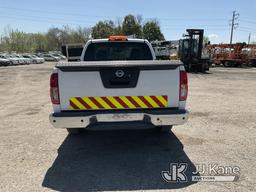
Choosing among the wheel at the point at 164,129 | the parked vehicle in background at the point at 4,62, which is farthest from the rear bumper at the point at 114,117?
the parked vehicle in background at the point at 4,62

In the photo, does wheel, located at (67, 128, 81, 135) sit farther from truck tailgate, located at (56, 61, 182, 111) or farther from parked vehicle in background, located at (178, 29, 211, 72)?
parked vehicle in background, located at (178, 29, 211, 72)

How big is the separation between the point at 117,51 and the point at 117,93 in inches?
96.7

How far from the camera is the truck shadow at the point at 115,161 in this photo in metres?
3.97

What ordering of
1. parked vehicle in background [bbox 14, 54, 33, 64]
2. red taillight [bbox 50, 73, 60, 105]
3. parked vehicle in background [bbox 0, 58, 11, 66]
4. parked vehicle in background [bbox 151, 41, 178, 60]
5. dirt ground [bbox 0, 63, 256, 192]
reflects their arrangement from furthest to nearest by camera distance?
parked vehicle in background [bbox 14, 54, 33, 64] < parked vehicle in background [bbox 0, 58, 11, 66] < parked vehicle in background [bbox 151, 41, 178, 60] < red taillight [bbox 50, 73, 60, 105] < dirt ground [bbox 0, 63, 256, 192]

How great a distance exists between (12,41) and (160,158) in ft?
351

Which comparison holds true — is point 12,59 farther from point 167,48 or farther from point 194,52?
point 194,52

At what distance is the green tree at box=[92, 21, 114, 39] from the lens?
246 feet

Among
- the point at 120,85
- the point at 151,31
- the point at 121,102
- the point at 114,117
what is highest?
the point at 151,31

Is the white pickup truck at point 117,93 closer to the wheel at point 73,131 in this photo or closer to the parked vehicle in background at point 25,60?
the wheel at point 73,131

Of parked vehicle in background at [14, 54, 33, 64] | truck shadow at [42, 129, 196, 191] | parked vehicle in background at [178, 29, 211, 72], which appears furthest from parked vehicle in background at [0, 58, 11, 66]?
truck shadow at [42, 129, 196, 191]

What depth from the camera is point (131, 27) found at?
233 ft

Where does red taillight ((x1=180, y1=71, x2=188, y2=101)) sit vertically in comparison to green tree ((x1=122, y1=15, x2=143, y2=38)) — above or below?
below

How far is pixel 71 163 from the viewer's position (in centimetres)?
470

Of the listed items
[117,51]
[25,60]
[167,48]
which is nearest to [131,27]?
[25,60]
